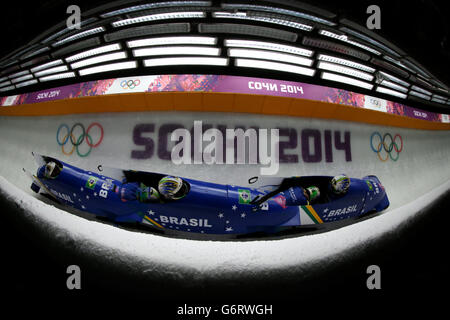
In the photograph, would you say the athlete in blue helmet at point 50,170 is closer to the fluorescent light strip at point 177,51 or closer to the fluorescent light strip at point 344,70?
the fluorescent light strip at point 177,51

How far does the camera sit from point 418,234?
201 cm

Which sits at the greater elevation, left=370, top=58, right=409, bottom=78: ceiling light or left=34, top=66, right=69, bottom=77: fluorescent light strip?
left=34, top=66, right=69, bottom=77: fluorescent light strip

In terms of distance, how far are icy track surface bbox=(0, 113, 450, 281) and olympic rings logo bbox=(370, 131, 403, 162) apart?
14 centimetres

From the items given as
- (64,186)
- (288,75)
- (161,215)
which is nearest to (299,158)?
(288,75)

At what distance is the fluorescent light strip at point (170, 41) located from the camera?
2402 millimetres

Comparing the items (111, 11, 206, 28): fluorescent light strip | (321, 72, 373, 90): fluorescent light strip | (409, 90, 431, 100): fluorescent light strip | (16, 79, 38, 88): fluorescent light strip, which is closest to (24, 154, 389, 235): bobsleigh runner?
(111, 11, 206, 28): fluorescent light strip

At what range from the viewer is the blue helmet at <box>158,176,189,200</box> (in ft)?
5.39

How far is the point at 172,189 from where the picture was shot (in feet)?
5.40

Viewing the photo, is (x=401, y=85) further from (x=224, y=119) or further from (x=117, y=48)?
(x=117, y=48)

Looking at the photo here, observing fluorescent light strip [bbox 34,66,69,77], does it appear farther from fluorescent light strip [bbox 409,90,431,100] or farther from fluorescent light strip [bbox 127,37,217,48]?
fluorescent light strip [bbox 409,90,431,100]

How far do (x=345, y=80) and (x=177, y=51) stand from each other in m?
3.27

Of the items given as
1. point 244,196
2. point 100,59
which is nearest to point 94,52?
point 100,59

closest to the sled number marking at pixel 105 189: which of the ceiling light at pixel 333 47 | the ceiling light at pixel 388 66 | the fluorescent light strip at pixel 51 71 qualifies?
the fluorescent light strip at pixel 51 71

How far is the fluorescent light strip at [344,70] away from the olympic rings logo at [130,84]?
127 inches
